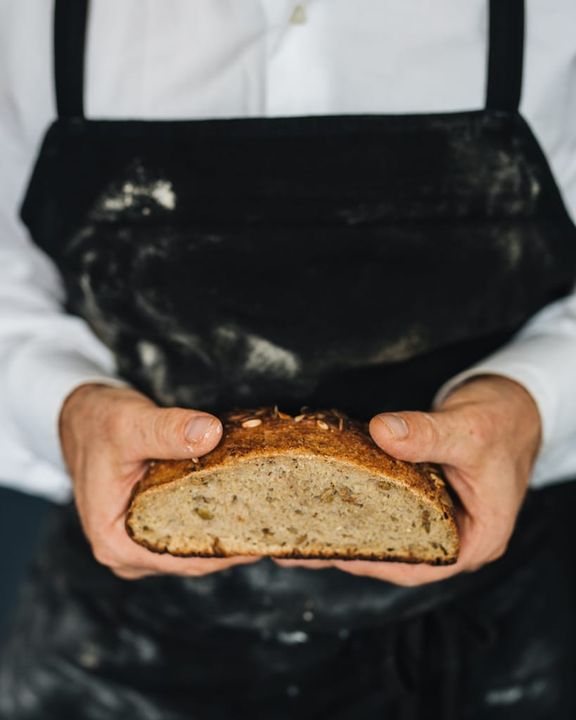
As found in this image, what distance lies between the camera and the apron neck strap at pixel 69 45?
892mm

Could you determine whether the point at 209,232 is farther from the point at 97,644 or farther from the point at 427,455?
the point at 97,644

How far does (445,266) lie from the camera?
950 mm

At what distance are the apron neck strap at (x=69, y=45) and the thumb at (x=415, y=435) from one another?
534 mm

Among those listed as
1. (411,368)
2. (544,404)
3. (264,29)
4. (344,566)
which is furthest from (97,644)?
(264,29)

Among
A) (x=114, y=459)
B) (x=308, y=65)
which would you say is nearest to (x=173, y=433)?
(x=114, y=459)

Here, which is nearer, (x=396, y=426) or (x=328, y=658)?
(x=396, y=426)

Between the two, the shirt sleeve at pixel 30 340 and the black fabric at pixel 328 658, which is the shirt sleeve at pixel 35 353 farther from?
the black fabric at pixel 328 658

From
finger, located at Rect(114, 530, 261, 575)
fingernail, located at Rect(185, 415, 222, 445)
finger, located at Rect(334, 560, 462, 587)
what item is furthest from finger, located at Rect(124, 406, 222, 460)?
finger, located at Rect(334, 560, 462, 587)

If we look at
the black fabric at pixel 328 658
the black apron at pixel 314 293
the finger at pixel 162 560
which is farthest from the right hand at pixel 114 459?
the black fabric at pixel 328 658

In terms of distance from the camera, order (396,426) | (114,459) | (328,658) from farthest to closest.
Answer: (328,658) < (114,459) < (396,426)

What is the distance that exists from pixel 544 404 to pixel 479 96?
0.38 metres

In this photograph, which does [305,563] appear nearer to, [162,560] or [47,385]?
[162,560]

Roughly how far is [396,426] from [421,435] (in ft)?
0.11

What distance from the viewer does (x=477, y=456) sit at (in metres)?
0.86
